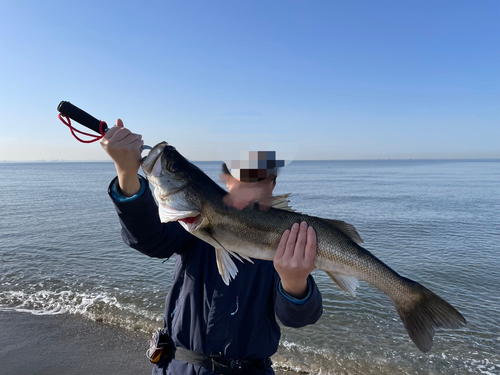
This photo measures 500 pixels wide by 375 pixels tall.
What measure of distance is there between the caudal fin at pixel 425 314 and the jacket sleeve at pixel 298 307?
0.79m

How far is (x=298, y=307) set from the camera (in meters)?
2.97

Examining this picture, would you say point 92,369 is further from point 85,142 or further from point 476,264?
point 476,264

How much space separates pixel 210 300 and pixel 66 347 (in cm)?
651

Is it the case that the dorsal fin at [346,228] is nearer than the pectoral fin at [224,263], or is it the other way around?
the pectoral fin at [224,263]

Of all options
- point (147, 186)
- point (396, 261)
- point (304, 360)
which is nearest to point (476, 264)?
point (396, 261)

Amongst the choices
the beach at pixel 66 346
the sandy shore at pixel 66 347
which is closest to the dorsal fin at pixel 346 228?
the sandy shore at pixel 66 347

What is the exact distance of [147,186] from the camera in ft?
10.1

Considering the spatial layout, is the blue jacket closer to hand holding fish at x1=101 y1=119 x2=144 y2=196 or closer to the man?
the man

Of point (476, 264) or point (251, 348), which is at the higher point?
point (251, 348)

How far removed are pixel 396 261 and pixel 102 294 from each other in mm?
11936

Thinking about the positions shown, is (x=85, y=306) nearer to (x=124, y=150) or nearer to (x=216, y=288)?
(x=216, y=288)

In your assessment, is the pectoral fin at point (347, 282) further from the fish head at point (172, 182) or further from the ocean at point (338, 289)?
the fish head at point (172, 182)

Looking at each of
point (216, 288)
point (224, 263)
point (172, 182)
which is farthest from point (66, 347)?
point (172, 182)

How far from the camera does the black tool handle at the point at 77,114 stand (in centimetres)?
288
